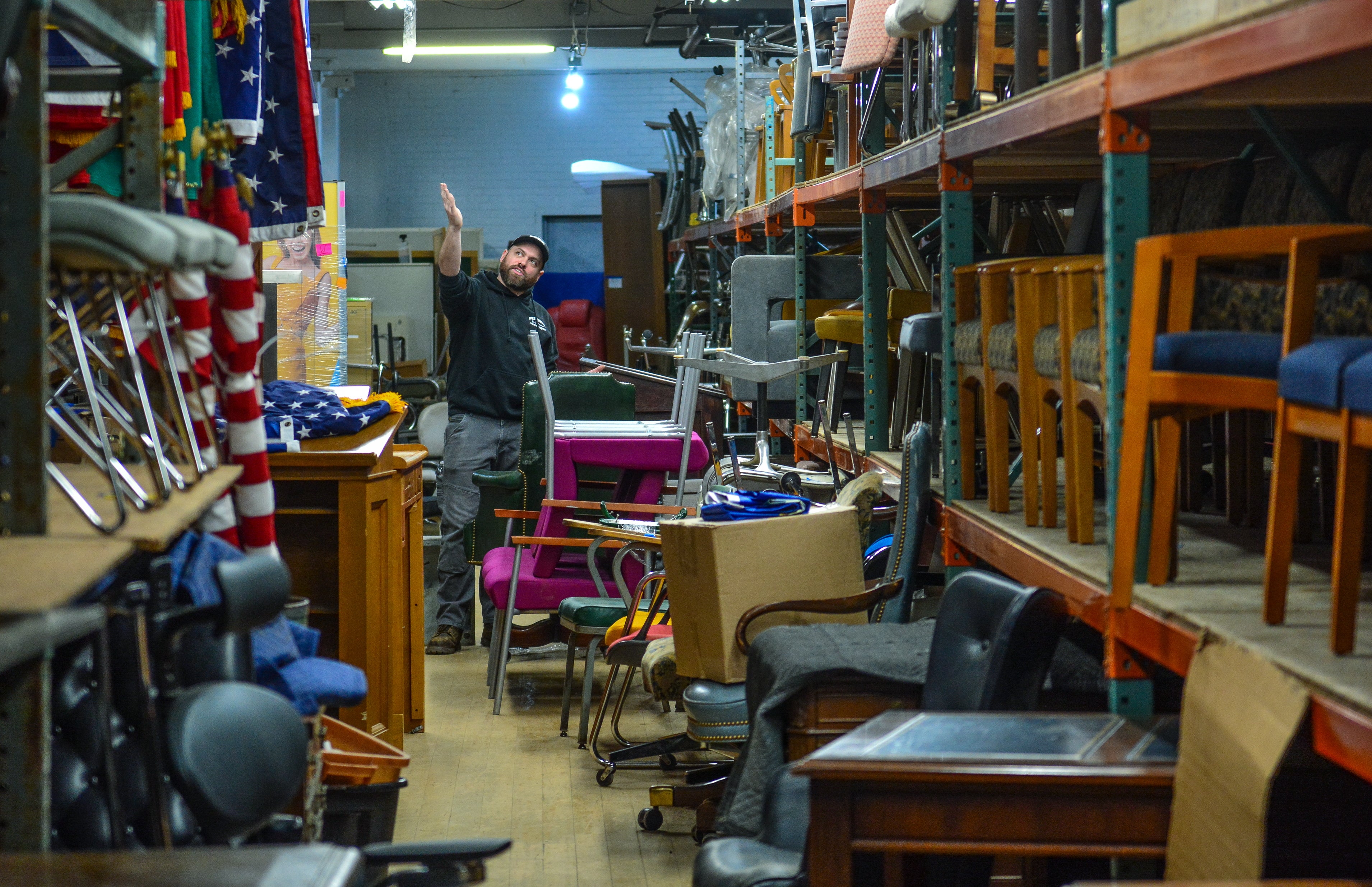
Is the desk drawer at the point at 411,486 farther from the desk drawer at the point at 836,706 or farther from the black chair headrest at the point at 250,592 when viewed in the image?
the black chair headrest at the point at 250,592

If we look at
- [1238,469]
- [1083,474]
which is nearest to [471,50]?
[1238,469]

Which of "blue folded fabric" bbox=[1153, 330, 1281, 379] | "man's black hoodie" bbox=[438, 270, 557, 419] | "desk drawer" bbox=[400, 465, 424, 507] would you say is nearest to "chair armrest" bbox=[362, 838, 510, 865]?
"blue folded fabric" bbox=[1153, 330, 1281, 379]

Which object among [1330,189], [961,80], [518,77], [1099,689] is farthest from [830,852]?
→ [518,77]

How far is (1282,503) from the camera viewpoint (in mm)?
1963

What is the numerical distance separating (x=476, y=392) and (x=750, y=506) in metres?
3.25

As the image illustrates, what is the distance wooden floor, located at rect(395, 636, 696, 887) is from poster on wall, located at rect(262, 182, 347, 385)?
220cm

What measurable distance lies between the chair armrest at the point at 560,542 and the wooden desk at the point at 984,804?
301cm

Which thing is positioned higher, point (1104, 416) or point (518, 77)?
point (518, 77)

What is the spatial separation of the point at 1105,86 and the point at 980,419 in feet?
7.37

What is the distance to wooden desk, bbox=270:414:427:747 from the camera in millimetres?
4117

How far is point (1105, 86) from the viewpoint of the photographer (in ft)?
7.75

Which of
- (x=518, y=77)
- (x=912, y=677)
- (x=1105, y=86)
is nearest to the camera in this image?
(x=1105, y=86)

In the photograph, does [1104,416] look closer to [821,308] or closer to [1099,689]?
[1099,689]

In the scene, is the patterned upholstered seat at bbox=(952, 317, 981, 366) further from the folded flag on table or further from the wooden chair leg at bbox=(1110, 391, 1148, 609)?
the folded flag on table
